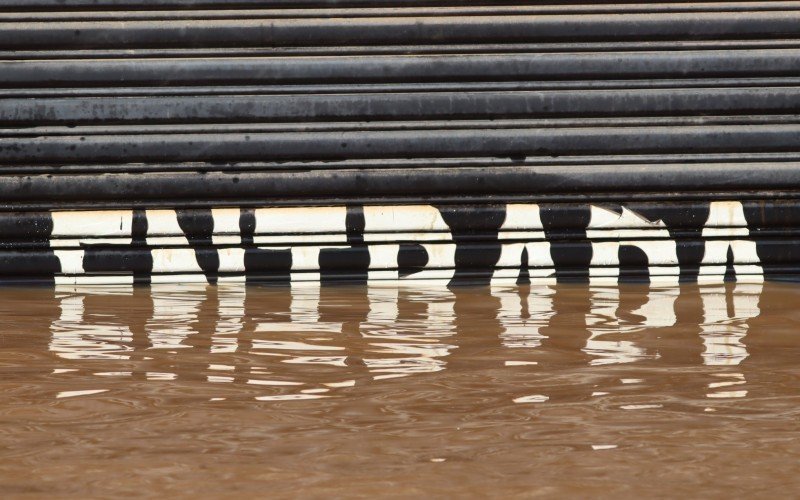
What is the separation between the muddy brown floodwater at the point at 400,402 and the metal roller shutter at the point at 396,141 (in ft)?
2.84

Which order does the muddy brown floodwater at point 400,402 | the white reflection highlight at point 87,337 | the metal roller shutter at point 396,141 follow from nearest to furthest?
the muddy brown floodwater at point 400,402, the white reflection highlight at point 87,337, the metal roller shutter at point 396,141

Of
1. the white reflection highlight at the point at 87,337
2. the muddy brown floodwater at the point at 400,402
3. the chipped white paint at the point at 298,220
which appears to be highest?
the chipped white paint at the point at 298,220

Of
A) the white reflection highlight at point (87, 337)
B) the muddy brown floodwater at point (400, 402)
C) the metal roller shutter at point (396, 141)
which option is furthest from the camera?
the metal roller shutter at point (396, 141)

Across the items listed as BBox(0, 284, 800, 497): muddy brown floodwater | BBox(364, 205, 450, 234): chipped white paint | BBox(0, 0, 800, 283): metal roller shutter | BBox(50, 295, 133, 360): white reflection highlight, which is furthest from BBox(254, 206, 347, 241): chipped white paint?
BBox(50, 295, 133, 360): white reflection highlight

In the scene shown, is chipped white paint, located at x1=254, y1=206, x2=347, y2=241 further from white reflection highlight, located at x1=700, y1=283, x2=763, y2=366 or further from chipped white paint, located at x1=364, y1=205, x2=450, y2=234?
white reflection highlight, located at x1=700, y1=283, x2=763, y2=366

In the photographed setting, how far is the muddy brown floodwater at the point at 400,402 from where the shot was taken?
1.24m

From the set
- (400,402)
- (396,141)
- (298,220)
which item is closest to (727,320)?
(400,402)

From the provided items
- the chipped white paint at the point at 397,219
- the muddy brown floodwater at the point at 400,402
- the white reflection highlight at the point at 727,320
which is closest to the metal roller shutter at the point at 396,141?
the chipped white paint at the point at 397,219

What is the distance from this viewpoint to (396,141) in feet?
12.3

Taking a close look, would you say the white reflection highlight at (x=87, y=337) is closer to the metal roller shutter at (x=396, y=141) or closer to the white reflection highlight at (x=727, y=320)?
the metal roller shutter at (x=396, y=141)

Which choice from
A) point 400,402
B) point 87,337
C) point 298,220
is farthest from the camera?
point 298,220

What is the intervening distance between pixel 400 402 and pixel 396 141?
2230mm

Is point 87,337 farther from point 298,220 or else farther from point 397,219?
point 397,219

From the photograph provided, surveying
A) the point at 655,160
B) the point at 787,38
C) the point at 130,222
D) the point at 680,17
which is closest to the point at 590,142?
A: the point at 655,160
